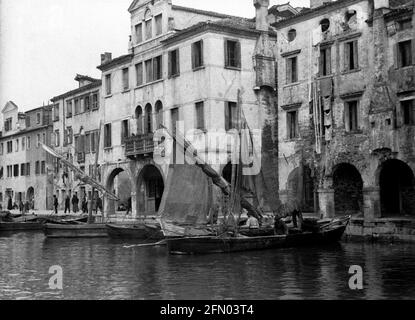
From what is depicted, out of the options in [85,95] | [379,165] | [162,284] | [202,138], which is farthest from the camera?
[85,95]

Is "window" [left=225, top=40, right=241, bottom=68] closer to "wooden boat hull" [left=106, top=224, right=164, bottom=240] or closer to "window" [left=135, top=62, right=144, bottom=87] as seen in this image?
"window" [left=135, top=62, right=144, bottom=87]

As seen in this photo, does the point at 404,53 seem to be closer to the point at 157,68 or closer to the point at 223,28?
the point at 223,28

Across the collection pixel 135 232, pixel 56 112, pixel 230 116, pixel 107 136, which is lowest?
pixel 135 232

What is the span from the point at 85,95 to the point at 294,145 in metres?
22.1

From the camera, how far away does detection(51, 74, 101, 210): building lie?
46644mm

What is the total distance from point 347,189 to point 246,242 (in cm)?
912

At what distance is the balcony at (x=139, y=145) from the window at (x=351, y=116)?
12.6m

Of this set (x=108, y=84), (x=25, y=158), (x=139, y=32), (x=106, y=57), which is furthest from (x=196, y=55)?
(x=25, y=158)

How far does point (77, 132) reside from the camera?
4881cm

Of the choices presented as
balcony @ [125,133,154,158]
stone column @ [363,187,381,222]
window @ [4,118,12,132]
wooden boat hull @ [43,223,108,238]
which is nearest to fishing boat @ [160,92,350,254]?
stone column @ [363,187,381,222]

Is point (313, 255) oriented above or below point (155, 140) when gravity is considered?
below

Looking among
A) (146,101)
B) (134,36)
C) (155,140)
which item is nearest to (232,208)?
(155,140)
